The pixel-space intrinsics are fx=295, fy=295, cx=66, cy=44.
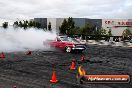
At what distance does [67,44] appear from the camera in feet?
90.6

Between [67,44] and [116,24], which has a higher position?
[116,24]

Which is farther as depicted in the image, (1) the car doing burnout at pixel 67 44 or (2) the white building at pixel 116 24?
(2) the white building at pixel 116 24

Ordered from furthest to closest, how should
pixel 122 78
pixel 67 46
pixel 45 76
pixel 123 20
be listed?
pixel 123 20 → pixel 67 46 → pixel 45 76 → pixel 122 78

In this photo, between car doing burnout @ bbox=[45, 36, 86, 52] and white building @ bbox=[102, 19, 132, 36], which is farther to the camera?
white building @ bbox=[102, 19, 132, 36]

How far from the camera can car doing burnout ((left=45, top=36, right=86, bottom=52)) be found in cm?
2719

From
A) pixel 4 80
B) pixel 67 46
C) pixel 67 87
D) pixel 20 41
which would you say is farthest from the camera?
pixel 20 41

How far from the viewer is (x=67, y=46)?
90.6 feet

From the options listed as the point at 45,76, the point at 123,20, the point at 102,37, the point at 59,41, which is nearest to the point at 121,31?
the point at 123,20

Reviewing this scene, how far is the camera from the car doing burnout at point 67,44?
89.2ft

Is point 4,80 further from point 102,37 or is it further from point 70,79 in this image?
point 102,37

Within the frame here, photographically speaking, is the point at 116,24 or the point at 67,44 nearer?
the point at 67,44

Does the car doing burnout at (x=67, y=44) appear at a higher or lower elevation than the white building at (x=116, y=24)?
lower

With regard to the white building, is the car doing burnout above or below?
below

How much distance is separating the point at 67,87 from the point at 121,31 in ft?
387
